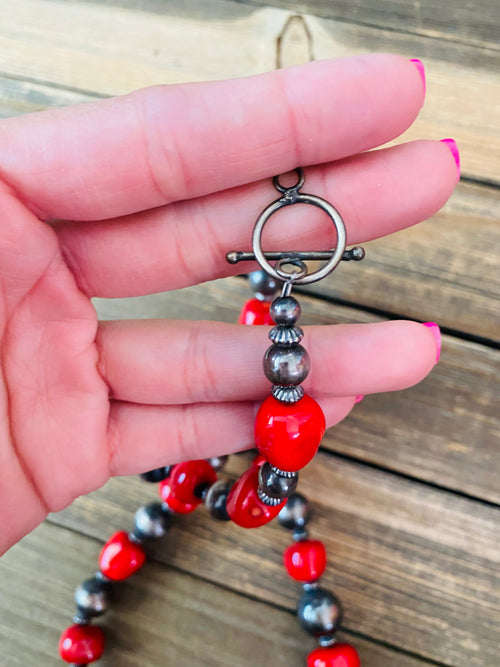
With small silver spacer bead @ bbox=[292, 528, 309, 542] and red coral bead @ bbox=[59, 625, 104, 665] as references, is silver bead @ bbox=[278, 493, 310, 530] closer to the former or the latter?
small silver spacer bead @ bbox=[292, 528, 309, 542]

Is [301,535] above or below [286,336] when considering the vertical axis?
below

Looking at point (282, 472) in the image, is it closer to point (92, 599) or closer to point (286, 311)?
point (286, 311)

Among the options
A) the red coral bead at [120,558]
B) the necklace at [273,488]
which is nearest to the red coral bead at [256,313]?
the necklace at [273,488]

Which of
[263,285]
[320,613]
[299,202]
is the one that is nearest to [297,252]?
[299,202]

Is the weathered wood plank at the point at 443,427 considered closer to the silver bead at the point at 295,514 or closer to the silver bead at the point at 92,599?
the silver bead at the point at 295,514

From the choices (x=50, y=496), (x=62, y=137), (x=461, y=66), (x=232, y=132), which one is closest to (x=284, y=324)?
(x=232, y=132)

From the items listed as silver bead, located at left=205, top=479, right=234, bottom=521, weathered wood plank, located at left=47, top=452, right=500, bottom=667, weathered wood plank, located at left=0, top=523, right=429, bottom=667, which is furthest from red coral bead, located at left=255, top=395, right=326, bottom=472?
weathered wood plank, located at left=0, top=523, right=429, bottom=667
